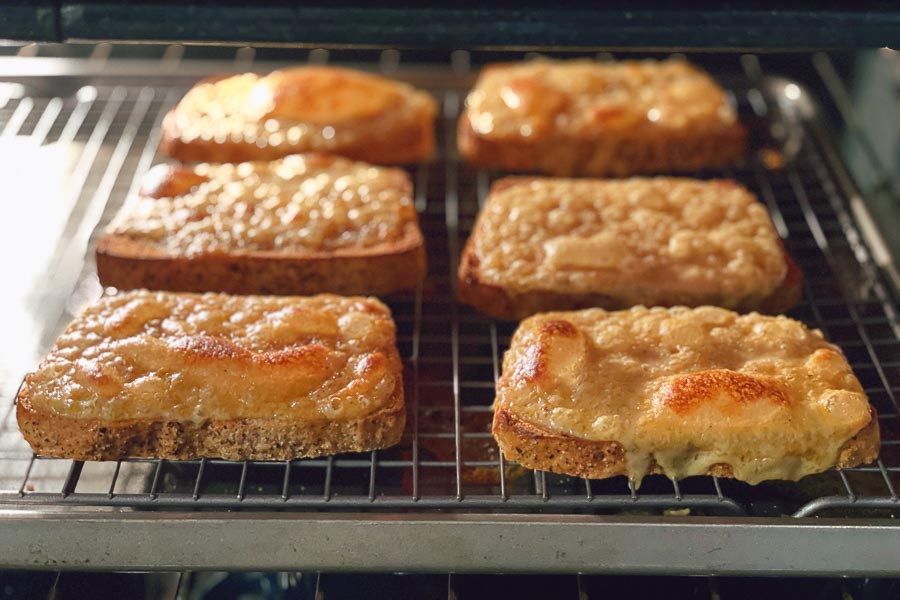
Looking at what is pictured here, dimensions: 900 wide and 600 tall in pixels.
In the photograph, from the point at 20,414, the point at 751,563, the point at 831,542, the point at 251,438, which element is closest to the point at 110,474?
the point at 20,414

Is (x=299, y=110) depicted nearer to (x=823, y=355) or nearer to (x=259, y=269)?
(x=259, y=269)

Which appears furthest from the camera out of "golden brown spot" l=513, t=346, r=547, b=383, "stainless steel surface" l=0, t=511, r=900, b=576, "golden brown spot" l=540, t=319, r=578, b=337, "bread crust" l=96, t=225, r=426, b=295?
"bread crust" l=96, t=225, r=426, b=295

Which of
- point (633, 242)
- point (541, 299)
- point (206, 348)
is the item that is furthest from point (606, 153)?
point (206, 348)

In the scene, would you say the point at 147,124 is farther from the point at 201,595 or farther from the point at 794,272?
the point at 794,272

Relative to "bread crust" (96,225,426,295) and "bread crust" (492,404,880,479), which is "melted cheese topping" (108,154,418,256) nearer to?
"bread crust" (96,225,426,295)

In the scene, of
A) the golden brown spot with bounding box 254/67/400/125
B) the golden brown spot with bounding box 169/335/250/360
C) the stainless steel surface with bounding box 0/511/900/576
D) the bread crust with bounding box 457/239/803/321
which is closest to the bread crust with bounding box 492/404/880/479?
the stainless steel surface with bounding box 0/511/900/576
